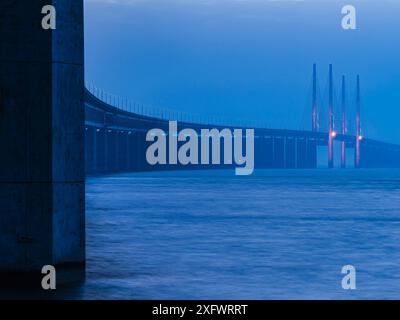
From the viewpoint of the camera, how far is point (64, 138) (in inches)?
648

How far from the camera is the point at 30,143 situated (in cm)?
1605

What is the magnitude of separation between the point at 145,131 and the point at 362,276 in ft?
501

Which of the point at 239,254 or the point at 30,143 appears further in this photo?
the point at 239,254

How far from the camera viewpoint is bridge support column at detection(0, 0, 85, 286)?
15922mm

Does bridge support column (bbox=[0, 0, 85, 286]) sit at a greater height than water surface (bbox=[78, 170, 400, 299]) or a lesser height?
greater

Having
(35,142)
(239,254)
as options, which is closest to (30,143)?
(35,142)

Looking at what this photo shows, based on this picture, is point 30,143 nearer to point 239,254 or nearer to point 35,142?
point 35,142

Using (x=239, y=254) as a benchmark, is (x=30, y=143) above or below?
above

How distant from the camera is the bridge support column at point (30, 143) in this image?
52.2ft

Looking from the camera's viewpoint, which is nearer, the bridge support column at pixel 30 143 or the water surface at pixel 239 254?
the water surface at pixel 239 254

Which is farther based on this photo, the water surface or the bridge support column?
the bridge support column

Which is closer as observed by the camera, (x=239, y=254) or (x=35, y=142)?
(x=35, y=142)

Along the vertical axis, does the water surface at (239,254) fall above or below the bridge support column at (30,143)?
below
